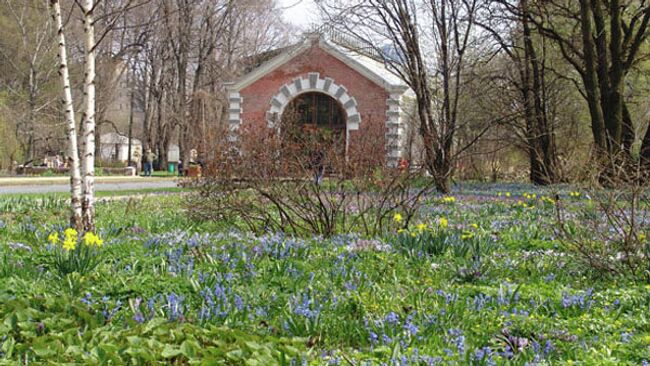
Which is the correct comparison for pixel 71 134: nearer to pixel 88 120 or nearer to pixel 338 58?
pixel 88 120

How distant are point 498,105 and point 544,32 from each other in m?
4.09

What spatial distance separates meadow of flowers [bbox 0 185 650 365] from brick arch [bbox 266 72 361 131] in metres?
24.5

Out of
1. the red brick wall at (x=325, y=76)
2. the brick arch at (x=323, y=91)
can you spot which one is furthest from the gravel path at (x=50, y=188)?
the brick arch at (x=323, y=91)

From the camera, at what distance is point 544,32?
1841cm

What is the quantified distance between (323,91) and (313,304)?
2761 cm

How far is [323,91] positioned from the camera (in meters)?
31.0

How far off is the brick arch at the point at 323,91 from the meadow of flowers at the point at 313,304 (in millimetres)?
24537

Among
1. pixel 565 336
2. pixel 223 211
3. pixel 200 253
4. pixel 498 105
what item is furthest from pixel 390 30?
pixel 565 336

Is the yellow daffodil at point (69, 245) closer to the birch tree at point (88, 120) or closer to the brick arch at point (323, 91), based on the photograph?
the birch tree at point (88, 120)

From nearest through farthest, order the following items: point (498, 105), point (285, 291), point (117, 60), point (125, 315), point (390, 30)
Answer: point (125, 315), point (285, 291), point (390, 30), point (498, 105), point (117, 60)

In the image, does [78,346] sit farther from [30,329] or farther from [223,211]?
[223,211]

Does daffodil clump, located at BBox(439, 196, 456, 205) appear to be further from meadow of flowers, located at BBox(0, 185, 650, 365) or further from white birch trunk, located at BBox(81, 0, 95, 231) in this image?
white birch trunk, located at BBox(81, 0, 95, 231)

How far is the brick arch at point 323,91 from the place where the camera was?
30.8 m

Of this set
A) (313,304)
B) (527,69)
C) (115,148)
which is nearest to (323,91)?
(527,69)
